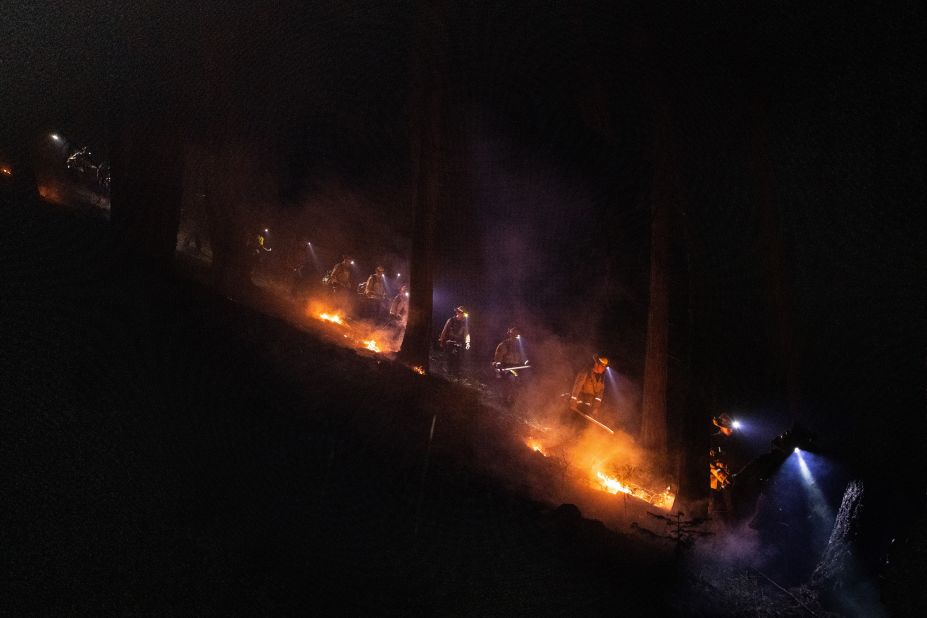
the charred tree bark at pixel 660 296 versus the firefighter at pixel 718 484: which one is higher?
the charred tree bark at pixel 660 296

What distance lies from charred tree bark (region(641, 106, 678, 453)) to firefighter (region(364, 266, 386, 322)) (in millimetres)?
10424

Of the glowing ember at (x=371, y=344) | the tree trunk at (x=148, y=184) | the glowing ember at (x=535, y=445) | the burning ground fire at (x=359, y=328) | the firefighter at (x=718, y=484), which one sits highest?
the tree trunk at (x=148, y=184)

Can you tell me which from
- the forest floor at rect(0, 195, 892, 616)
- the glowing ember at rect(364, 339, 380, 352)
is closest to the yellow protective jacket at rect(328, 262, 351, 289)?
the glowing ember at rect(364, 339, 380, 352)

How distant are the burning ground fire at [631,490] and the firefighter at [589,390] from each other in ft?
6.10

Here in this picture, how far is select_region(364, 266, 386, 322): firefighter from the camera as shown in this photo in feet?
51.3

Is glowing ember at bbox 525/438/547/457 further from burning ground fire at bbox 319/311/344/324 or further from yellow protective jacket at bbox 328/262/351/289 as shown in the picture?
yellow protective jacket at bbox 328/262/351/289

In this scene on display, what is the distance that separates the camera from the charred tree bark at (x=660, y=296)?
289 inches

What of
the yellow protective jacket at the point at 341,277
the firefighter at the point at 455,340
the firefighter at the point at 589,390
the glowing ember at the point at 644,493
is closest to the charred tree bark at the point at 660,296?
the glowing ember at the point at 644,493

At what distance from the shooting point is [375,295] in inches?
618

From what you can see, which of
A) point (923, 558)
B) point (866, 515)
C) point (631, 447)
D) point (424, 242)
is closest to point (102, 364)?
point (923, 558)

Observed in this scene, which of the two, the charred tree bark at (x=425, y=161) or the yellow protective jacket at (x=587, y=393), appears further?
the yellow protective jacket at (x=587, y=393)

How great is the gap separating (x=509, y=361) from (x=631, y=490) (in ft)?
17.2

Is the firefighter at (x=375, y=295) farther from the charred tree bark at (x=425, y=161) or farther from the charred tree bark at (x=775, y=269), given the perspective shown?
the charred tree bark at (x=775, y=269)

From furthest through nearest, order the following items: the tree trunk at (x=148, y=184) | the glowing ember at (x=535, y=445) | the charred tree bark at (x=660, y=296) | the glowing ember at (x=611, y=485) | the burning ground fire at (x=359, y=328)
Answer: the burning ground fire at (x=359, y=328)
the glowing ember at (x=535, y=445)
the glowing ember at (x=611, y=485)
the charred tree bark at (x=660, y=296)
the tree trunk at (x=148, y=184)
